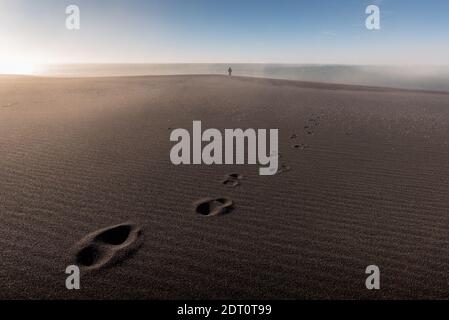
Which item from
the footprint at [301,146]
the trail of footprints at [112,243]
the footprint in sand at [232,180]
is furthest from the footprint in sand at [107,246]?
the footprint at [301,146]

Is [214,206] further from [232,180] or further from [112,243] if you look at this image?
[112,243]

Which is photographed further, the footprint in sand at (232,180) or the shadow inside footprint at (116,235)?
the footprint in sand at (232,180)

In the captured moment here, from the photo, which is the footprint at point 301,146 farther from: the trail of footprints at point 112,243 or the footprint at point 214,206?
the trail of footprints at point 112,243

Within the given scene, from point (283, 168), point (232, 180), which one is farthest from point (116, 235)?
point (283, 168)

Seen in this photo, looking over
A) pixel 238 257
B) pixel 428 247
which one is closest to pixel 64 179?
pixel 238 257

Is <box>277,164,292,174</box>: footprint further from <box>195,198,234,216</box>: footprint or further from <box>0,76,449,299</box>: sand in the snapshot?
<box>195,198,234,216</box>: footprint

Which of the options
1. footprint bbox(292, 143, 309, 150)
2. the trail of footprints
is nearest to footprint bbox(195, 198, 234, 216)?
the trail of footprints

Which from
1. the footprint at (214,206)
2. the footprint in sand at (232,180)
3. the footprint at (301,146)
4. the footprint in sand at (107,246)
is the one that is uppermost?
the footprint at (301,146)
